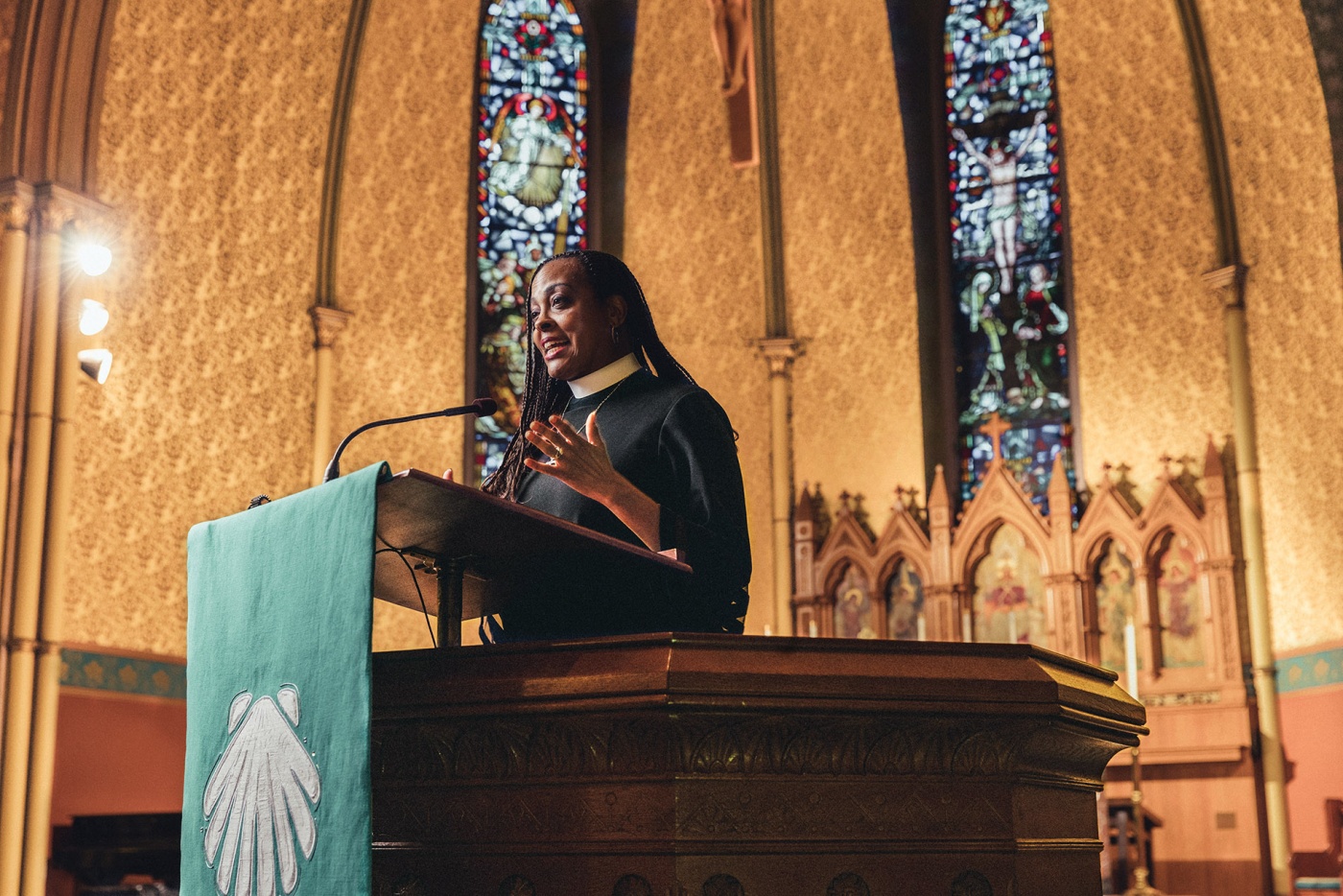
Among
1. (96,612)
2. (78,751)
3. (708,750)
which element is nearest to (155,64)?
(96,612)

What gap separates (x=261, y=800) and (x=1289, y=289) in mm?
8451

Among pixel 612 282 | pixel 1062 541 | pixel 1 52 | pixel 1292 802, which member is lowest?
pixel 1292 802

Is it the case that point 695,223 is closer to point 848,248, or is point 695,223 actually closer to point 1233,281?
point 848,248

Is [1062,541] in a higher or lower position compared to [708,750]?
higher

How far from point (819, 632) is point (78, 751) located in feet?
14.4

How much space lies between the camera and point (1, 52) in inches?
288

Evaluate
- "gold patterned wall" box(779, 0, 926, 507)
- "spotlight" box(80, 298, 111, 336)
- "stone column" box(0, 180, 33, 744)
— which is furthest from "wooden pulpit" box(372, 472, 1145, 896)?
"gold patterned wall" box(779, 0, 926, 507)

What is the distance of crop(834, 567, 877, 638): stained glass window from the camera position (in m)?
9.66

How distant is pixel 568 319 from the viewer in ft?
6.62

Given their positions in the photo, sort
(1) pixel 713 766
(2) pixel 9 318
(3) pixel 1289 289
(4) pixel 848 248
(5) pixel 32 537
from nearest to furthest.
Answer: (1) pixel 713 766, (5) pixel 32 537, (2) pixel 9 318, (3) pixel 1289 289, (4) pixel 848 248

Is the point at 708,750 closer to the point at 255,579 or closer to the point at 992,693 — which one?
the point at 992,693

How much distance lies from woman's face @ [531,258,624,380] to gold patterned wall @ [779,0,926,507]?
26.6 feet

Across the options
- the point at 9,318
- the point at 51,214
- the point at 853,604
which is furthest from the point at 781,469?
the point at 9,318

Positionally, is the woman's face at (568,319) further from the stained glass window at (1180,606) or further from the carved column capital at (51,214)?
the stained glass window at (1180,606)
